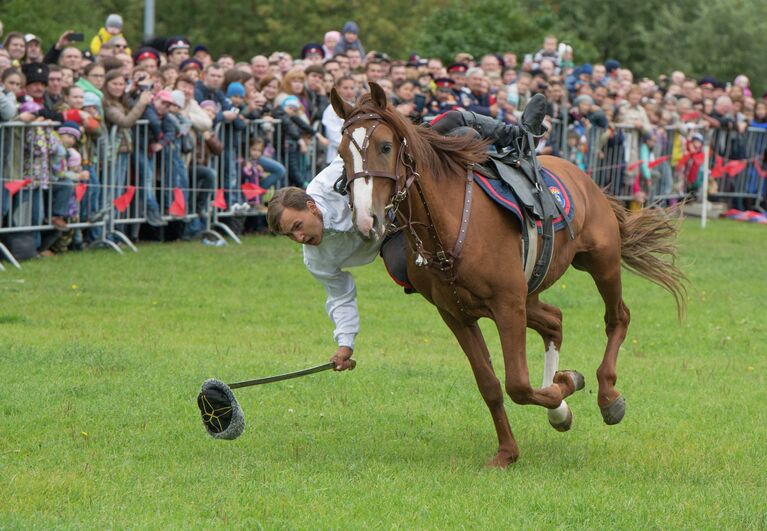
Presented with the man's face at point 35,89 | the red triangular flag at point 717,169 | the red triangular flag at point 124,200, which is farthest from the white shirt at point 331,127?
the red triangular flag at point 717,169

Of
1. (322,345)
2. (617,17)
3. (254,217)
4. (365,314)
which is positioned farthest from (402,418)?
(617,17)

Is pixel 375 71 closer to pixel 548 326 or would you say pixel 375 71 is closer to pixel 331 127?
pixel 331 127

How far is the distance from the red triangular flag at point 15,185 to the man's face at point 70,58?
176cm

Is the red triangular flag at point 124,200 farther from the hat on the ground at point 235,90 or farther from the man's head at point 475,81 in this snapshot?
the man's head at point 475,81

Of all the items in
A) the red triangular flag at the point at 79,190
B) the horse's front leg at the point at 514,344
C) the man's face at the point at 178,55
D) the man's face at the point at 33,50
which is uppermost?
the man's face at the point at 33,50

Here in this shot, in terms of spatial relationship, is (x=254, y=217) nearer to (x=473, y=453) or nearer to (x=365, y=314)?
(x=365, y=314)

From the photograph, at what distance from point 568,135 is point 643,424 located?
46.0ft

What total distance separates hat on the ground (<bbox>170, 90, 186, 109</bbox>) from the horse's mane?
30.7ft

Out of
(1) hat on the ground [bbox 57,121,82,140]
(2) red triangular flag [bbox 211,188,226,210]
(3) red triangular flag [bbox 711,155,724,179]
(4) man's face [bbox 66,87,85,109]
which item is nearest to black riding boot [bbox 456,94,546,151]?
(1) hat on the ground [bbox 57,121,82,140]

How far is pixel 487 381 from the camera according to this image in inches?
313

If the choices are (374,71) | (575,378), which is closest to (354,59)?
(374,71)

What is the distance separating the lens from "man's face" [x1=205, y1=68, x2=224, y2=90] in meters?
17.9

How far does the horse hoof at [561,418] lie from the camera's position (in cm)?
821

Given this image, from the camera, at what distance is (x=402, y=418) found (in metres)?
9.03
